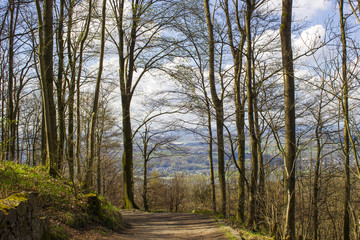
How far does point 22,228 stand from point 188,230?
15.9 feet

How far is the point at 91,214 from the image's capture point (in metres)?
6.46

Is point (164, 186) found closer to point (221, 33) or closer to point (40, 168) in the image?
point (221, 33)

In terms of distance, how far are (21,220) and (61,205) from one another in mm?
2173

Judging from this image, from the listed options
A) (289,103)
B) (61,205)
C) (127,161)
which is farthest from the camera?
(127,161)

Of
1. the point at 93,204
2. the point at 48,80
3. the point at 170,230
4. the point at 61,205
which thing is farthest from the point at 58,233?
the point at 48,80

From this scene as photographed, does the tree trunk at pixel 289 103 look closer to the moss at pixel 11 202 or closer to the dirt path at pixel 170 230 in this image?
the dirt path at pixel 170 230

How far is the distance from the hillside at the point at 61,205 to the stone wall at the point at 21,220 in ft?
1.27

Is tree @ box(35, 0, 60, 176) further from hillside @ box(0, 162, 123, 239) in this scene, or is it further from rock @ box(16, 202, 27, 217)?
rock @ box(16, 202, 27, 217)

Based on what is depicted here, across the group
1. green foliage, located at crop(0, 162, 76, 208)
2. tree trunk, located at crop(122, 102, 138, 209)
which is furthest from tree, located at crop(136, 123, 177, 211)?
green foliage, located at crop(0, 162, 76, 208)

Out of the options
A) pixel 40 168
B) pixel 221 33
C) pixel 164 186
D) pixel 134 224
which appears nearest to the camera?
A: pixel 40 168

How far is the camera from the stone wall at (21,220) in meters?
3.37

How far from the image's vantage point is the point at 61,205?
5.80 metres

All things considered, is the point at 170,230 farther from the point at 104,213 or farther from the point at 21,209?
the point at 21,209

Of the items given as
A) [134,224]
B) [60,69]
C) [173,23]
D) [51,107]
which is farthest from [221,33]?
[134,224]
